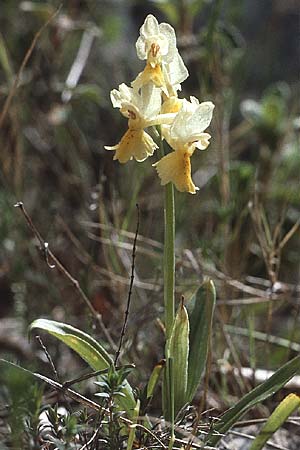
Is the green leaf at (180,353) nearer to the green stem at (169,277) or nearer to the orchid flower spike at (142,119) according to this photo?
the green stem at (169,277)

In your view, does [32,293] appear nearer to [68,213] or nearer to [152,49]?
[68,213]

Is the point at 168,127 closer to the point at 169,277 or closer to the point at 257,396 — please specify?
the point at 169,277

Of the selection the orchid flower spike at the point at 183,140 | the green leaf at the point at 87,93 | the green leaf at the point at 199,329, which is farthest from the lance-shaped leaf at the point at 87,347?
the green leaf at the point at 87,93

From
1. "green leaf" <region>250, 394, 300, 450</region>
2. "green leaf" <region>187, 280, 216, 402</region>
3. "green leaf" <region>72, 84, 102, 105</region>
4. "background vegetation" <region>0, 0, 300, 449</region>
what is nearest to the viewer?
Result: "green leaf" <region>250, 394, 300, 450</region>

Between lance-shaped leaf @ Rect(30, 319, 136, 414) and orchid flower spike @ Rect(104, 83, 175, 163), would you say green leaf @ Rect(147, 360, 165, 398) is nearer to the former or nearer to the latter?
lance-shaped leaf @ Rect(30, 319, 136, 414)

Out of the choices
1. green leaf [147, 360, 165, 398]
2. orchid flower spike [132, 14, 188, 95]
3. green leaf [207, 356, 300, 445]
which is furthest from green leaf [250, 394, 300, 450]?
orchid flower spike [132, 14, 188, 95]

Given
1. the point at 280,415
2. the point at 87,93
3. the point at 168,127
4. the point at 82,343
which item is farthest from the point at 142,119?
the point at 87,93
